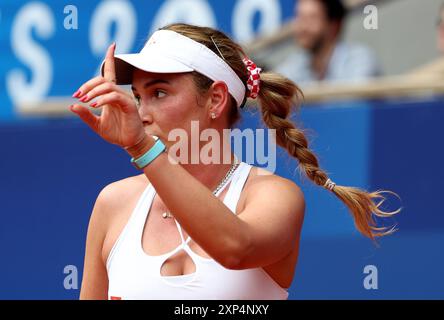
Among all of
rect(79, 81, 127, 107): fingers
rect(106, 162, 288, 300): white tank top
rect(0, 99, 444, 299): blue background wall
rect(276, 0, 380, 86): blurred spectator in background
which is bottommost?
rect(0, 99, 444, 299): blue background wall

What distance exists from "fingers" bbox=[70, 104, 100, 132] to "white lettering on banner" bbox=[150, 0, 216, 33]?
2835 millimetres

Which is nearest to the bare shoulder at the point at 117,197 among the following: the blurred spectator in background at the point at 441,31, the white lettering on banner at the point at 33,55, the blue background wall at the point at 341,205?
the blue background wall at the point at 341,205

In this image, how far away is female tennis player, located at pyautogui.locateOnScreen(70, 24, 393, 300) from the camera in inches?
84.0

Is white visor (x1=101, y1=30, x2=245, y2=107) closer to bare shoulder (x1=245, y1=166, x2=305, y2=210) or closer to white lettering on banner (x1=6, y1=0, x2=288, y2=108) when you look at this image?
bare shoulder (x1=245, y1=166, x2=305, y2=210)

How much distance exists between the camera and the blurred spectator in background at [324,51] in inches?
181

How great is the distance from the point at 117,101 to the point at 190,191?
10.1 inches

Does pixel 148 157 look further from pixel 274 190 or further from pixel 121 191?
pixel 121 191

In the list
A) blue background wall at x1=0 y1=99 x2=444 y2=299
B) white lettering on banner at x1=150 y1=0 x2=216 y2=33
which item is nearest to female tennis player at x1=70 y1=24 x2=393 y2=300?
blue background wall at x1=0 y1=99 x2=444 y2=299

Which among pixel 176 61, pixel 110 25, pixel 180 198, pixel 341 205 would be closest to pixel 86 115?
pixel 180 198

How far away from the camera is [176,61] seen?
2469 millimetres

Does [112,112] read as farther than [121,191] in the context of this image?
No

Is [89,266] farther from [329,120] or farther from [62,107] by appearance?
[62,107]

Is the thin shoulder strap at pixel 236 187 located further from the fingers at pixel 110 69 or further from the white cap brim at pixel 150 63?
the fingers at pixel 110 69
